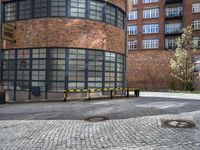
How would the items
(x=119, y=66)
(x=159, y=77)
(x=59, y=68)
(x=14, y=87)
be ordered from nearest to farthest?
(x=59, y=68) → (x=14, y=87) → (x=119, y=66) → (x=159, y=77)

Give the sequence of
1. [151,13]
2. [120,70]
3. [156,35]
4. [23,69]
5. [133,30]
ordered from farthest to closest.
A: [133,30]
[151,13]
[156,35]
[120,70]
[23,69]

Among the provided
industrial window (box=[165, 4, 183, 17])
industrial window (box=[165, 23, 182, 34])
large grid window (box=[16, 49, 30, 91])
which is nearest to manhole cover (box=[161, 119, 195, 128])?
large grid window (box=[16, 49, 30, 91])

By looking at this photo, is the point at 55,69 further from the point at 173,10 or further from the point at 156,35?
the point at 173,10

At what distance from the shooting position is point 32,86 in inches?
598

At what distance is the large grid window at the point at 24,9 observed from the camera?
51.3 feet

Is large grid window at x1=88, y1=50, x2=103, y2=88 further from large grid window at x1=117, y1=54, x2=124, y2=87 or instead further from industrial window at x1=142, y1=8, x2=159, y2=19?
industrial window at x1=142, y1=8, x2=159, y2=19

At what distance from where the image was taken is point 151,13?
3875cm

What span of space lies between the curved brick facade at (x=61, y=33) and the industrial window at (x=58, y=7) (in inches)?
20.0

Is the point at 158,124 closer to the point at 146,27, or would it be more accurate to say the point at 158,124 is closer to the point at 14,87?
the point at 14,87

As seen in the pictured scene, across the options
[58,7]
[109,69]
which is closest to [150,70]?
[109,69]

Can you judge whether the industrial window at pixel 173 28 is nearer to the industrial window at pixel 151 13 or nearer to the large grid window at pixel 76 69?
the industrial window at pixel 151 13

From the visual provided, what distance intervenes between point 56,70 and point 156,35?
28.8 metres

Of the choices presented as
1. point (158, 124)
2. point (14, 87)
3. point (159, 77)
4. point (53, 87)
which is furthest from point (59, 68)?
point (159, 77)

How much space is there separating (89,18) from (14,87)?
8.33 m
